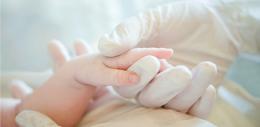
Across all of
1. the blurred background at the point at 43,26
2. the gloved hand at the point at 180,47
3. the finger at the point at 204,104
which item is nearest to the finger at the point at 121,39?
the gloved hand at the point at 180,47

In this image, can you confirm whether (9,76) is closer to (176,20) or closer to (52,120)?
(52,120)

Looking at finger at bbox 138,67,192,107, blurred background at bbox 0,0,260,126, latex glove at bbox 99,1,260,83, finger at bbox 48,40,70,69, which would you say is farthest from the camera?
blurred background at bbox 0,0,260,126

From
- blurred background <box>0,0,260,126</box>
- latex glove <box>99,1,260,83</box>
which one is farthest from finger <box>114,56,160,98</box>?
blurred background <box>0,0,260,126</box>

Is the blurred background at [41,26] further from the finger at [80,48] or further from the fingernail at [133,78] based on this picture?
the fingernail at [133,78]

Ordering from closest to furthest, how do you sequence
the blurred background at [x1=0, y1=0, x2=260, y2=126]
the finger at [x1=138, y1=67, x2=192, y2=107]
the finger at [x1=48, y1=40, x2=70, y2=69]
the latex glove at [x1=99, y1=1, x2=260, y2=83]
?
1. the finger at [x1=138, y1=67, x2=192, y2=107]
2. the latex glove at [x1=99, y1=1, x2=260, y2=83]
3. the finger at [x1=48, y1=40, x2=70, y2=69]
4. the blurred background at [x1=0, y1=0, x2=260, y2=126]

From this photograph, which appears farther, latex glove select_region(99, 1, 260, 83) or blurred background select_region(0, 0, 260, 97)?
blurred background select_region(0, 0, 260, 97)

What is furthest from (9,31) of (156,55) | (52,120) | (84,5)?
(156,55)

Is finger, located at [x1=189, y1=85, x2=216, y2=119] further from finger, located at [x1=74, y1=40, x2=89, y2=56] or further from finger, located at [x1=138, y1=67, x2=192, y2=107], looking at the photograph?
finger, located at [x1=74, y1=40, x2=89, y2=56]

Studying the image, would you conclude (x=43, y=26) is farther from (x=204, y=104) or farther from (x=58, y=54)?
(x=204, y=104)
